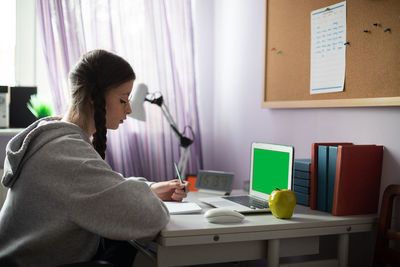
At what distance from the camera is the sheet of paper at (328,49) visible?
6.02 ft

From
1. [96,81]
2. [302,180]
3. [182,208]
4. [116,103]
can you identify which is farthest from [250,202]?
[96,81]

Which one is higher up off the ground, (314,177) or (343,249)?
(314,177)

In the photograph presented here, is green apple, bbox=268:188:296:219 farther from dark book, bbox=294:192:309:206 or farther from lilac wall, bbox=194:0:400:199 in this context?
lilac wall, bbox=194:0:400:199

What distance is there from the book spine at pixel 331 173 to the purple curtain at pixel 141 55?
4.58 ft

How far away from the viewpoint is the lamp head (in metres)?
2.36

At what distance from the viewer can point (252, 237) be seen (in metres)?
1.40

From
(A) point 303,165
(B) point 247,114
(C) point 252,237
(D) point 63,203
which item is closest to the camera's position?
(D) point 63,203

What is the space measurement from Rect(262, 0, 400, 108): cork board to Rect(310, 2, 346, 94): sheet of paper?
0.03m

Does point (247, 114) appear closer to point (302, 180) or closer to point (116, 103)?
point (302, 180)

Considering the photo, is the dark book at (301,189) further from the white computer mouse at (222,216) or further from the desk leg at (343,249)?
the white computer mouse at (222,216)

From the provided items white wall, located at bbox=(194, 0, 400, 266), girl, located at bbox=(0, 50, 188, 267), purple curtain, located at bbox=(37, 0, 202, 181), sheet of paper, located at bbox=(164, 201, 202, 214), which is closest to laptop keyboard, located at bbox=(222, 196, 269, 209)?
sheet of paper, located at bbox=(164, 201, 202, 214)

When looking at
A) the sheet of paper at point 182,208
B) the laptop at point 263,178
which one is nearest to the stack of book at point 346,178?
the laptop at point 263,178

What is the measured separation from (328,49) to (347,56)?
12 centimetres

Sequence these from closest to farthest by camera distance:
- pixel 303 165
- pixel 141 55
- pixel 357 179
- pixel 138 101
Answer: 1. pixel 357 179
2. pixel 303 165
3. pixel 138 101
4. pixel 141 55
